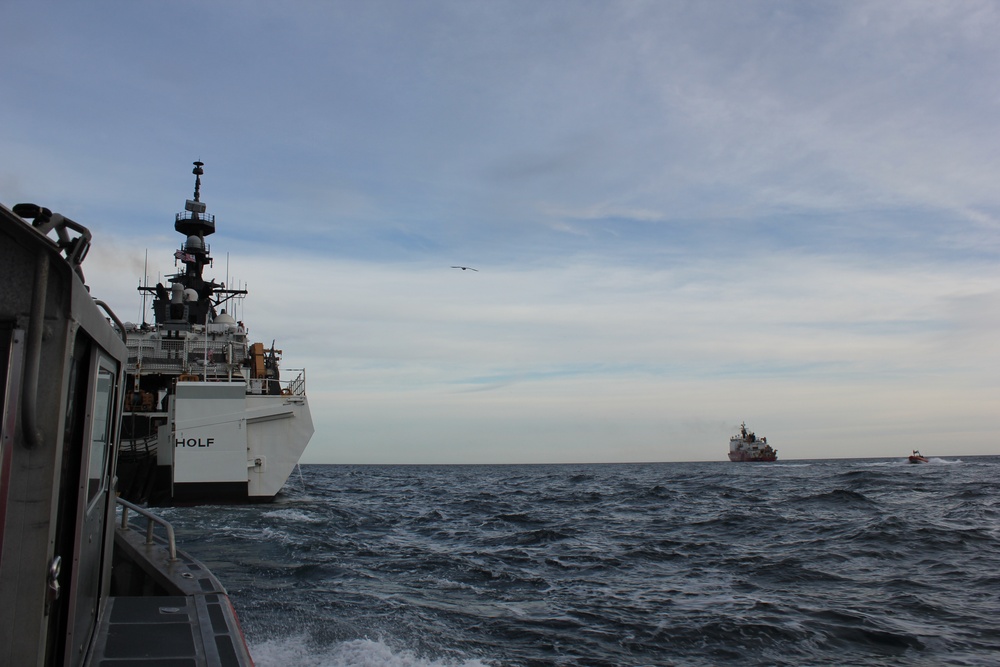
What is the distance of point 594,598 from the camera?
11250 millimetres

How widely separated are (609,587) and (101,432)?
9.63 metres

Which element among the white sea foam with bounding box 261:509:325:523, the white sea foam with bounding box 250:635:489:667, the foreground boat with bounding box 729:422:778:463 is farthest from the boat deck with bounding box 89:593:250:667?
the foreground boat with bounding box 729:422:778:463

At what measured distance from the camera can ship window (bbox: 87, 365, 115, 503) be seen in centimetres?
388

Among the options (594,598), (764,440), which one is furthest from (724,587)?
(764,440)

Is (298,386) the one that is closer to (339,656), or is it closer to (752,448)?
(339,656)

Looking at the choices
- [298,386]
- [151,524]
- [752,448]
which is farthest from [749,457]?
[151,524]

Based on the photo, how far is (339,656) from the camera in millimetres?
8227

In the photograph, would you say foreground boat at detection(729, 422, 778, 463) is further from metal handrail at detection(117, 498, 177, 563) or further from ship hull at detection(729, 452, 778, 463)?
metal handrail at detection(117, 498, 177, 563)

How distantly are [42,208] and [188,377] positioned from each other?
2273cm

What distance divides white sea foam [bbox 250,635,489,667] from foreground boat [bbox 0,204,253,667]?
355 centimetres

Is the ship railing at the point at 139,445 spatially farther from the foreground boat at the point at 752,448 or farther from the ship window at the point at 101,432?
the foreground boat at the point at 752,448

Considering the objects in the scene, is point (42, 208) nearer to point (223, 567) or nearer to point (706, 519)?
point (223, 567)

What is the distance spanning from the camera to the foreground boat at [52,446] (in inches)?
104

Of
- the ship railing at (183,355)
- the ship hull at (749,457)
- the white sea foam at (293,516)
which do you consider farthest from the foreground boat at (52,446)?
the ship hull at (749,457)
